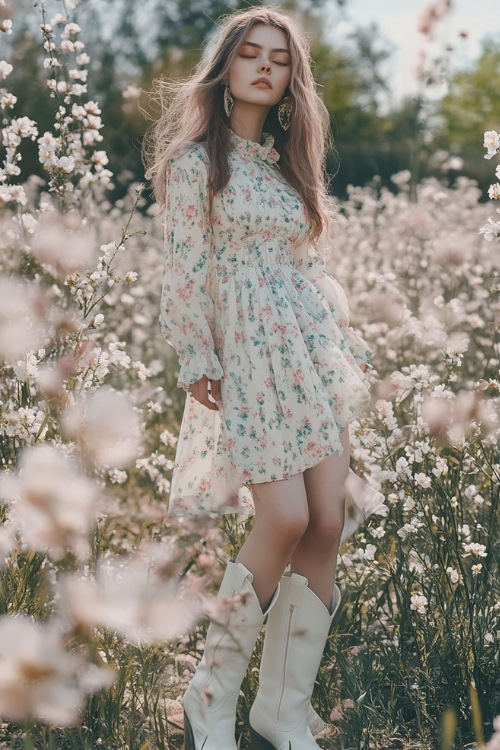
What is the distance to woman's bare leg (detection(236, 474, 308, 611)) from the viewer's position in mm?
2117

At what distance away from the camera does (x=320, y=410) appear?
2.23 metres

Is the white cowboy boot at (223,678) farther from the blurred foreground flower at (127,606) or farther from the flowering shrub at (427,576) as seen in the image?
the blurred foreground flower at (127,606)

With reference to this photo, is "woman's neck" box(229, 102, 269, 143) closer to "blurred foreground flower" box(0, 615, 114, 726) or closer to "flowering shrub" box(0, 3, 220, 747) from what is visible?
"flowering shrub" box(0, 3, 220, 747)

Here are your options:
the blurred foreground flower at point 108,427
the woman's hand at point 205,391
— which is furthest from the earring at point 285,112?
the blurred foreground flower at point 108,427

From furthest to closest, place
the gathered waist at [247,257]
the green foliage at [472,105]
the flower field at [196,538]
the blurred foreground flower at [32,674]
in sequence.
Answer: the green foliage at [472,105], the gathered waist at [247,257], the flower field at [196,538], the blurred foreground flower at [32,674]

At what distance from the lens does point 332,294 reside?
2576 millimetres

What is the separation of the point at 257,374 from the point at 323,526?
0.39 metres

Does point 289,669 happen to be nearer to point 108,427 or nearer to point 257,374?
point 257,374

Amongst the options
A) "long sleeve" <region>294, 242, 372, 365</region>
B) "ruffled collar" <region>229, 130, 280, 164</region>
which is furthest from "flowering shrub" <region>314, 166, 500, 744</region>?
"ruffled collar" <region>229, 130, 280, 164</region>

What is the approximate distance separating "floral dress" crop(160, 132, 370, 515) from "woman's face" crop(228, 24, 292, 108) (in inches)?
5.0

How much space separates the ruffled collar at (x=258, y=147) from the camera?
247 cm

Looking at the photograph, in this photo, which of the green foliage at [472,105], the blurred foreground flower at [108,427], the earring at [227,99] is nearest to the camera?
the blurred foreground flower at [108,427]

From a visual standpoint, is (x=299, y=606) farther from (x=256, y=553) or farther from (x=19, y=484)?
(x=19, y=484)

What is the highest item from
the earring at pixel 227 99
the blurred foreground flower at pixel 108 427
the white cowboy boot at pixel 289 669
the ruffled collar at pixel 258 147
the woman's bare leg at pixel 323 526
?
the earring at pixel 227 99
